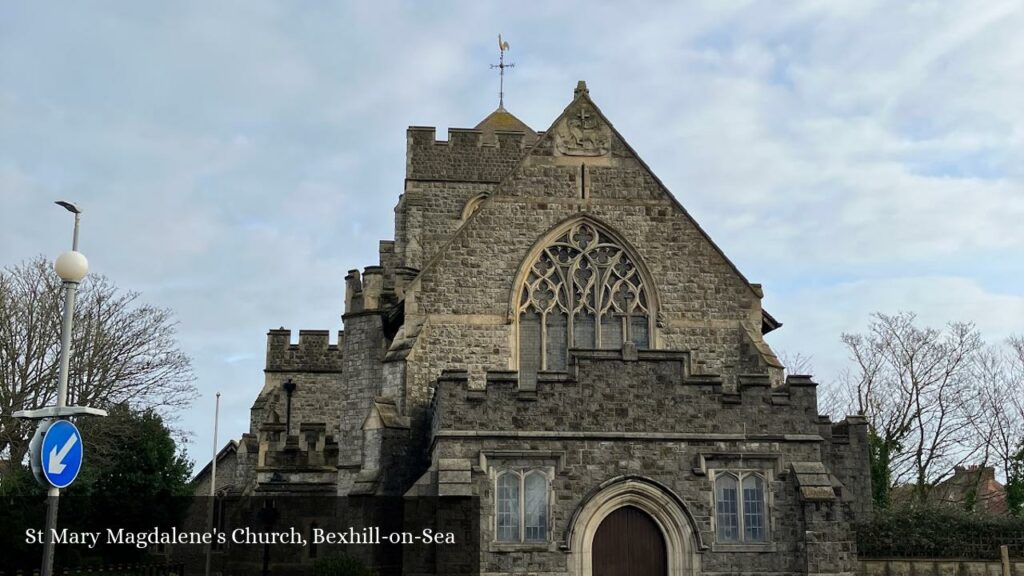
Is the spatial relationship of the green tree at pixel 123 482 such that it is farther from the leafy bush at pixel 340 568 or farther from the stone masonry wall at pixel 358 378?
the leafy bush at pixel 340 568

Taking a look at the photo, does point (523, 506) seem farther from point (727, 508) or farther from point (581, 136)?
point (581, 136)

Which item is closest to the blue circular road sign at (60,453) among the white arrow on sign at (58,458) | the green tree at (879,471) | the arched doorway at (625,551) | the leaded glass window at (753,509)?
the white arrow on sign at (58,458)

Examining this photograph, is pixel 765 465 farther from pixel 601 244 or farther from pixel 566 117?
pixel 566 117

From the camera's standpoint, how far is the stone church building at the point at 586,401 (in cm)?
1831

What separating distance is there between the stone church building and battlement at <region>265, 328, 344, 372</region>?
484 cm

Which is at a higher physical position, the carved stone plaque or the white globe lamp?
the carved stone plaque

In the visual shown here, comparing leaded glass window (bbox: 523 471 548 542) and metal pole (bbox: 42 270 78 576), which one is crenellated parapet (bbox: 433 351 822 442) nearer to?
leaded glass window (bbox: 523 471 548 542)

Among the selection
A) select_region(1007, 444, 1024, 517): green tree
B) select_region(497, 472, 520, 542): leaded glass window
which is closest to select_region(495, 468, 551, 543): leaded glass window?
select_region(497, 472, 520, 542): leaded glass window

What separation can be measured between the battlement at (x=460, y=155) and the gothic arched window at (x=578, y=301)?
11731 mm

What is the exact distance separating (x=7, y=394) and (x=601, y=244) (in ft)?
52.0

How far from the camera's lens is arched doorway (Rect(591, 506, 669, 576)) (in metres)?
18.5

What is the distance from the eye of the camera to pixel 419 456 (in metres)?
21.1

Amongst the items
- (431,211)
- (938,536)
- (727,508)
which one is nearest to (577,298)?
(727,508)

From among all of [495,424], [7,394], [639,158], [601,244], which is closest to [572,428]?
[495,424]
